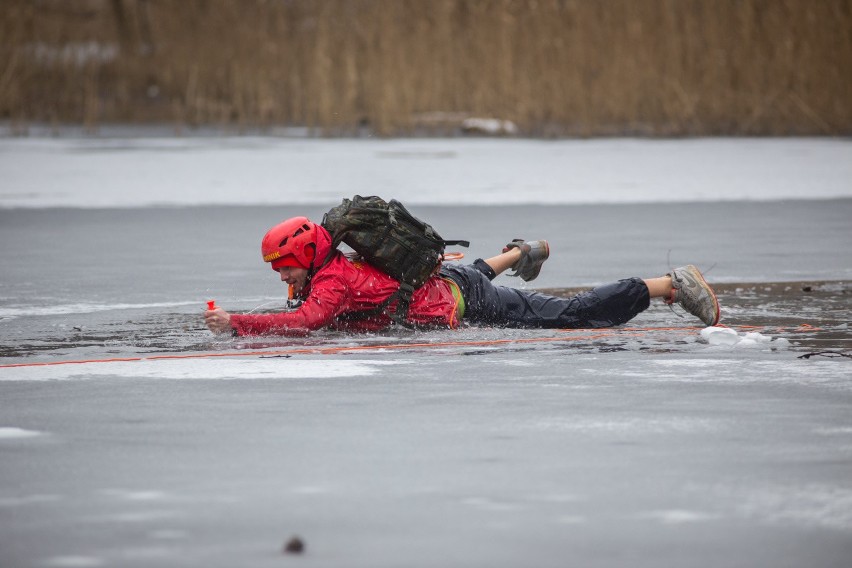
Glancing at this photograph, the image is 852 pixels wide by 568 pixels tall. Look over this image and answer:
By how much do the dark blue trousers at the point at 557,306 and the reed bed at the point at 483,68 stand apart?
16.6 metres

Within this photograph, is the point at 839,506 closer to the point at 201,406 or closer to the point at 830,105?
the point at 201,406

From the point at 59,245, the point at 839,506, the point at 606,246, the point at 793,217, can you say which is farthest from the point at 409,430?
the point at 793,217

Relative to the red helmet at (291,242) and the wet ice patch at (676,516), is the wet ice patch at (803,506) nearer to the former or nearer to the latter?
the wet ice patch at (676,516)

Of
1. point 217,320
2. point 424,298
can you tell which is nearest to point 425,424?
point 217,320

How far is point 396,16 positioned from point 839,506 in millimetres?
22227

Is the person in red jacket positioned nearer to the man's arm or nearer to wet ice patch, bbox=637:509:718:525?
the man's arm

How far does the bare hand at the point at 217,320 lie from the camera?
774 cm

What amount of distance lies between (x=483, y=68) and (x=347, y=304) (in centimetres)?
1792

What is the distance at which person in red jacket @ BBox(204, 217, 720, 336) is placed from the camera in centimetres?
806

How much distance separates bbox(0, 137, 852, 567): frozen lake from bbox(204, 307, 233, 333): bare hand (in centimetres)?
18

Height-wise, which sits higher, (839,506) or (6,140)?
(6,140)

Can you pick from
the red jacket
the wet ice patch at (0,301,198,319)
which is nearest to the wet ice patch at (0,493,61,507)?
the red jacket

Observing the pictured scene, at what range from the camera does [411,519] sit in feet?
15.0

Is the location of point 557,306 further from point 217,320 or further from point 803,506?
point 803,506
